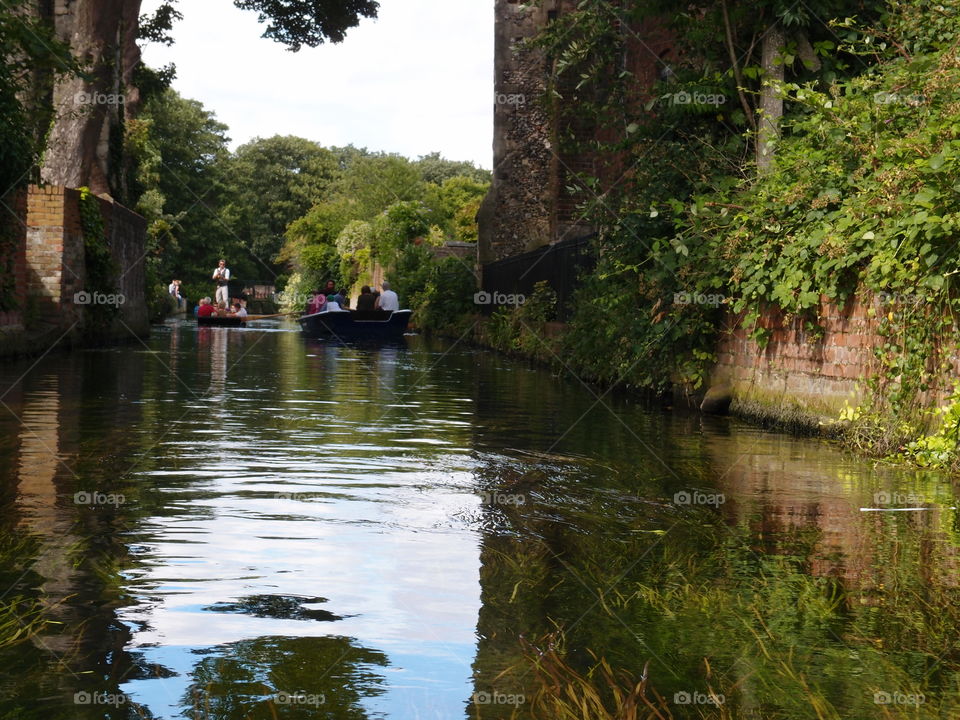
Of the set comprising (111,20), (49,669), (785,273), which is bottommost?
(49,669)

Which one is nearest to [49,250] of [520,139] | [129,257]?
[129,257]

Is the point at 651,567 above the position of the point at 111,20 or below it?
below

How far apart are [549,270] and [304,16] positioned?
6861 mm

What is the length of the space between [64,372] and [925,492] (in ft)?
38.1

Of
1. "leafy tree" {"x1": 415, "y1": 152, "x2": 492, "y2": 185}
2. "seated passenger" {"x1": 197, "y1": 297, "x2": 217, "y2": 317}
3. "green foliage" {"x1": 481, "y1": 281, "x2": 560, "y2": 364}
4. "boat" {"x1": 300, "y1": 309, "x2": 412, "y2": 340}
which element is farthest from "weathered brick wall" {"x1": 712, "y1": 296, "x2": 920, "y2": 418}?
"leafy tree" {"x1": 415, "y1": 152, "x2": 492, "y2": 185}

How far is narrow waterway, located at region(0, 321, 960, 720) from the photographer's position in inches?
132

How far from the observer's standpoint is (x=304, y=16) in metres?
24.2

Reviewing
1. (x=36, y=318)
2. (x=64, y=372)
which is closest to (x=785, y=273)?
(x=64, y=372)

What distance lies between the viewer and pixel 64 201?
21.3m

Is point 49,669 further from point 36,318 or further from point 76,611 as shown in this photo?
point 36,318

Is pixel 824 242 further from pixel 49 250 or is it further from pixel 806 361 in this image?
pixel 49 250

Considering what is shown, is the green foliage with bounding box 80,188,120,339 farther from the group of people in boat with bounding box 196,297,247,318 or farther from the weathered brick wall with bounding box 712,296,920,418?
the weathered brick wall with bounding box 712,296,920,418

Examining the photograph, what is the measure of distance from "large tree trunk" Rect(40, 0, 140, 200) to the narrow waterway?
51.5 ft

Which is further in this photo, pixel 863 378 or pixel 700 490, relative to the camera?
pixel 863 378
